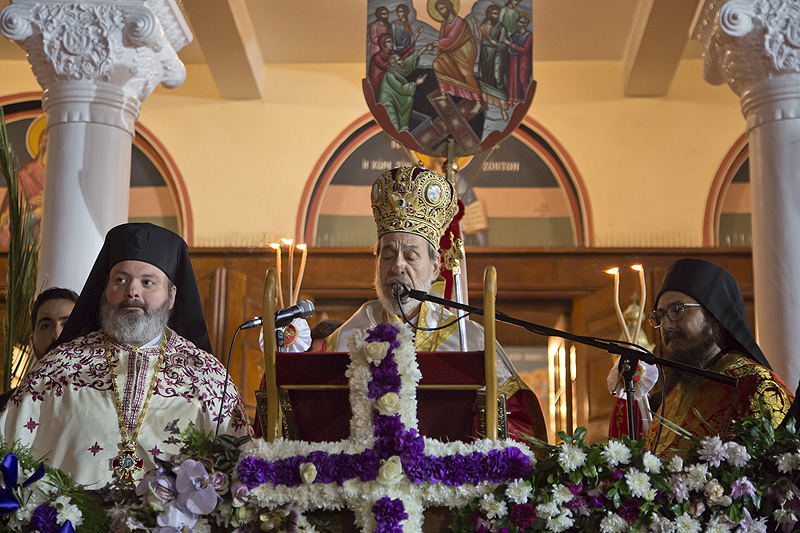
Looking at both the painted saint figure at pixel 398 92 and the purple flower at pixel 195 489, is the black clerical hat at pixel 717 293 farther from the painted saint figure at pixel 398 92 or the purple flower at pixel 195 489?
the purple flower at pixel 195 489

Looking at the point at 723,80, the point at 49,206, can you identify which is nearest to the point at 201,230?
the point at 49,206

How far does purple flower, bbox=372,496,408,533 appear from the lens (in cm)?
220

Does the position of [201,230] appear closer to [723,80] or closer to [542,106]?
[542,106]

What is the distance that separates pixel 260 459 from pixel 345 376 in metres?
0.31

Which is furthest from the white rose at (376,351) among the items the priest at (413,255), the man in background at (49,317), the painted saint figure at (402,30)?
the painted saint figure at (402,30)

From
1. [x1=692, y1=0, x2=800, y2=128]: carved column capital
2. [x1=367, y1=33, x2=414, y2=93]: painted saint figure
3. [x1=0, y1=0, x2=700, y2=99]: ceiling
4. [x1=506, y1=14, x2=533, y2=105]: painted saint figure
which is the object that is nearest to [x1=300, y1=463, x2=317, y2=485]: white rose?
[x1=367, y1=33, x2=414, y2=93]: painted saint figure

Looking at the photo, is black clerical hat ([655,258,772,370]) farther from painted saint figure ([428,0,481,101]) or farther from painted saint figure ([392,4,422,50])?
painted saint figure ([392,4,422,50])

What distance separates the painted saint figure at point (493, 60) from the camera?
514 centimetres

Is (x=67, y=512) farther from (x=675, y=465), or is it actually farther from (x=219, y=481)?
(x=675, y=465)

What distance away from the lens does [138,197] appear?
8.75 m

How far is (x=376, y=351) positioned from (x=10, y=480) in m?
0.95

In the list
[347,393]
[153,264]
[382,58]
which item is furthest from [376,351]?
[382,58]

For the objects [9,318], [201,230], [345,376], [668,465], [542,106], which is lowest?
[668,465]

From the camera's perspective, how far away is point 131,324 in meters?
3.56
